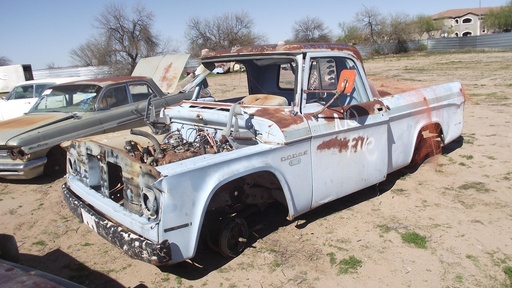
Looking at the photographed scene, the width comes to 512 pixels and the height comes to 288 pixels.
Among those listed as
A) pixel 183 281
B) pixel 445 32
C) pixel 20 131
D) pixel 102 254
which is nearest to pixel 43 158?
pixel 20 131

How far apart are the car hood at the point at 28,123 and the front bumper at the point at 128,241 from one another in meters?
3.05

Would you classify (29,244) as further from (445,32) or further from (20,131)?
(445,32)

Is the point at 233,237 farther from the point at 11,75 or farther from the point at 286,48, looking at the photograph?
the point at 11,75

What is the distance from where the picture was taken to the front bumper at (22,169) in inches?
232

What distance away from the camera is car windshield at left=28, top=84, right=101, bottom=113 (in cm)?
686

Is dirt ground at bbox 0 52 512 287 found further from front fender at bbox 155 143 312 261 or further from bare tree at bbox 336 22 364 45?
bare tree at bbox 336 22 364 45

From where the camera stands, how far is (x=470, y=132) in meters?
7.38

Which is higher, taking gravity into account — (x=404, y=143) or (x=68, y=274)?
(x=404, y=143)

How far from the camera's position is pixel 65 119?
6465 mm

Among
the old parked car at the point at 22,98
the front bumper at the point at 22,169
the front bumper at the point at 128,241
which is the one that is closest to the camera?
the front bumper at the point at 128,241

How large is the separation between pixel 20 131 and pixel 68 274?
3.34 metres

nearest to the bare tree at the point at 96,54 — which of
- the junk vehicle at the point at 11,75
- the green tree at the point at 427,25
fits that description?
the junk vehicle at the point at 11,75

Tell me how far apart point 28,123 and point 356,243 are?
530 centimetres

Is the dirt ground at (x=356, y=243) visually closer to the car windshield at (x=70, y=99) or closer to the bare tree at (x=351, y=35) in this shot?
the car windshield at (x=70, y=99)
